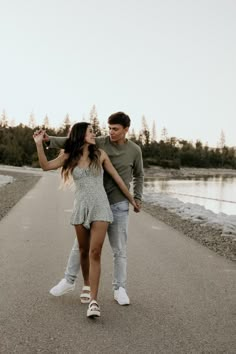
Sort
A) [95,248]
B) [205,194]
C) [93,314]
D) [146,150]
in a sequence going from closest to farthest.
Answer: [93,314] → [95,248] → [205,194] → [146,150]

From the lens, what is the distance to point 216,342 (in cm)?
379

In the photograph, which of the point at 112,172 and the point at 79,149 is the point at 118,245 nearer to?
the point at 112,172

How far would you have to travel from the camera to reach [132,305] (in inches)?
190

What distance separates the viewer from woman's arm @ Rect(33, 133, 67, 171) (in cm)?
450

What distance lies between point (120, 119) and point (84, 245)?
133 cm

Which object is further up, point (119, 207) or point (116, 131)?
point (116, 131)

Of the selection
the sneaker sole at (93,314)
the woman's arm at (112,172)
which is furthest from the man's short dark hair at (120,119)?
the sneaker sole at (93,314)

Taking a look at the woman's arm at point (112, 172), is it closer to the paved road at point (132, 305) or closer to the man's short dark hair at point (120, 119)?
the man's short dark hair at point (120, 119)

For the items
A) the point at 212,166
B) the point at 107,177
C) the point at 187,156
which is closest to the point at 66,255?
the point at 107,177

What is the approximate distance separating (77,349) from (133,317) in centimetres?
98

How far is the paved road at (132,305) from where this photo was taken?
3.72 meters

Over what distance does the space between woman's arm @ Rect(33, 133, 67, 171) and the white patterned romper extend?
18cm

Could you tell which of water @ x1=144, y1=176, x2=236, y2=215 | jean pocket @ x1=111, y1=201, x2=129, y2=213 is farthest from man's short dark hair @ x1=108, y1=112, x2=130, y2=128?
water @ x1=144, y1=176, x2=236, y2=215

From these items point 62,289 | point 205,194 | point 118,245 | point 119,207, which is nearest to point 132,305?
point 118,245
